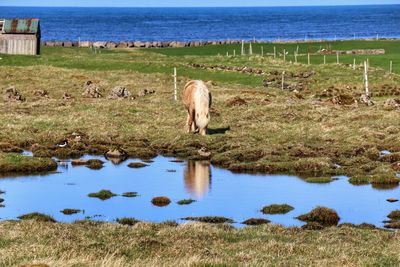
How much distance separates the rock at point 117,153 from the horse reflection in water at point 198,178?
425 cm

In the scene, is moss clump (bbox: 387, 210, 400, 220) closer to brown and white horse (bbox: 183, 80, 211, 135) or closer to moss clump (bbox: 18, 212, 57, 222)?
moss clump (bbox: 18, 212, 57, 222)

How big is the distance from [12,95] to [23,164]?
25221mm

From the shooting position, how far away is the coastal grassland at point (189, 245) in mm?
20062

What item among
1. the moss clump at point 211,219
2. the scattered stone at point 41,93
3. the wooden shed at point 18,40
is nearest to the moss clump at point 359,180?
the moss clump at point 211,219

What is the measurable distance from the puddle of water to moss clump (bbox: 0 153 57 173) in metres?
0.82

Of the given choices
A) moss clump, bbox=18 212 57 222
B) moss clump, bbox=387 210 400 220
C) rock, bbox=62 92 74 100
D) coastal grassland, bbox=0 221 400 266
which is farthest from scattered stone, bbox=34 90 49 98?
moss clump, bbox=387 210 400 220

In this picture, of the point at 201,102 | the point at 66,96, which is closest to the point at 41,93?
the point at 66,96

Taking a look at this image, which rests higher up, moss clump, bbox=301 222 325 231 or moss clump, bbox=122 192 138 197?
moss clump, bbox=301 222 325 231

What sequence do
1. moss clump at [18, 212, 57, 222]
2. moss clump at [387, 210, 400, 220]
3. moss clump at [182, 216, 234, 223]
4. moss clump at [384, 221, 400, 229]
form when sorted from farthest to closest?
moss clump at [387, 210, 400, 220], moss clump at [182, 216, 234, 223], moss clump at [18, 212, 57, 222], moss clump at [384, 221, 400, 229]

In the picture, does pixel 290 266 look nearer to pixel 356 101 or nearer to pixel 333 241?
pixel 333 241

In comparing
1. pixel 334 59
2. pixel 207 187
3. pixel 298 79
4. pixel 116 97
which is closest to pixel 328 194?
pixel 207 187

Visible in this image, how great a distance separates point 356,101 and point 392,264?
4272 centimetres

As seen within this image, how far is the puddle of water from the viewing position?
1299 inches

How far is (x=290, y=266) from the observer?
19.6m
